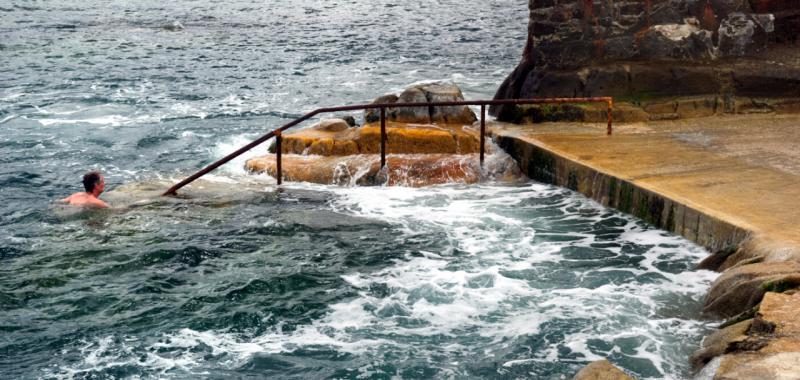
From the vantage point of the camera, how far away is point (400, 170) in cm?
1163

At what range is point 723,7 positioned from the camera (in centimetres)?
1228

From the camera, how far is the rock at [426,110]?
12.8 meters

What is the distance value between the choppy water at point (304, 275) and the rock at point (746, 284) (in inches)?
Answer: 8.5

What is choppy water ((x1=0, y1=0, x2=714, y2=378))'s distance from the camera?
691 cm

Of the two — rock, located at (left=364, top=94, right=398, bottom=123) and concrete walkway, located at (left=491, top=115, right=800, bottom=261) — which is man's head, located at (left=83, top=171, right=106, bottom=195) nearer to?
rock, located at (left=364, top=94, right=398, bottom=123)

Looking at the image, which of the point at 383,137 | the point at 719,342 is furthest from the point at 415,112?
the point at 719,342

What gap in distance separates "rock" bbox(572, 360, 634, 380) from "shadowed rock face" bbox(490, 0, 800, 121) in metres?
6.89

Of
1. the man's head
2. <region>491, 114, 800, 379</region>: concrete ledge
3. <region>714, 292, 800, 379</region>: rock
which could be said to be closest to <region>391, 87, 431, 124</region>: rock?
<region>491, 114, 800, 379</region>: concrete ledge

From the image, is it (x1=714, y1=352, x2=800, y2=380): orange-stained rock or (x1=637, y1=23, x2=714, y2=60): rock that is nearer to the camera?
(x1=714, y1=352, x2=800, y2=380): orange-stained rock

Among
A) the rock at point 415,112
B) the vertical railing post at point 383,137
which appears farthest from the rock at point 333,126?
the vertical railing post at point 383,137

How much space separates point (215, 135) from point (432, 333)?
9.54m

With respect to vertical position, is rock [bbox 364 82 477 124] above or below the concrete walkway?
above

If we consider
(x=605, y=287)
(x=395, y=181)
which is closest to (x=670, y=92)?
(x=395, y=181)

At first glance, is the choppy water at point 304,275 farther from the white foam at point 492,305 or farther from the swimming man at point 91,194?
the swimming man at point 91,194
